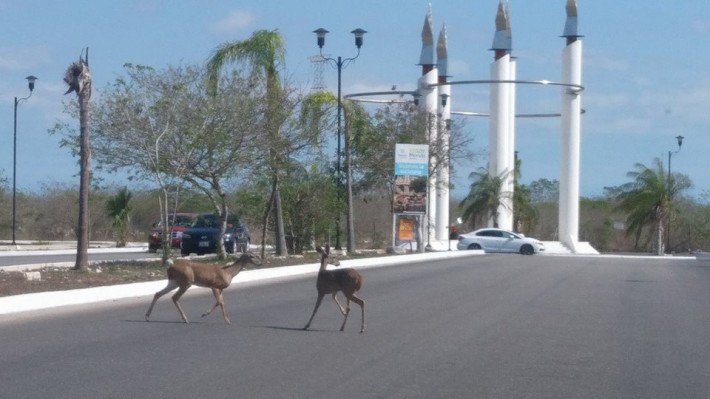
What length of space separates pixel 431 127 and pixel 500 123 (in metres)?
11.3

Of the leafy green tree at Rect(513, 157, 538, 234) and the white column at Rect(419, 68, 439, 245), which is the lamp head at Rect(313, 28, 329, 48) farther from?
the leafy green tree at Rect(513, 157, 538, 234)

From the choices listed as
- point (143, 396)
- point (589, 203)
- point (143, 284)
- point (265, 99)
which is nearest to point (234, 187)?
point (265, 99)

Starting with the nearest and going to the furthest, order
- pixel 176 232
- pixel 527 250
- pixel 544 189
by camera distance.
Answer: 1. pixel 176 232
2. pixel 527 250
3. pixel 544 189

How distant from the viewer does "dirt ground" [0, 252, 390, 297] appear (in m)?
22.2

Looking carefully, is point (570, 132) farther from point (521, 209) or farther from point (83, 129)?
point (83, 129)

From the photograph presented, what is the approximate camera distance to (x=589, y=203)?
96.8 meters

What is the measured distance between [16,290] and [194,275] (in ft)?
21.8

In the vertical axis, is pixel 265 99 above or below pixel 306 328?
above

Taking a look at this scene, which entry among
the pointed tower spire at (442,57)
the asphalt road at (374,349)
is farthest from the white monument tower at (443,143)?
the asphalt road at (374,349)

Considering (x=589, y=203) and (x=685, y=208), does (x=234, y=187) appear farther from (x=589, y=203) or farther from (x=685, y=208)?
(x=589, y=203)

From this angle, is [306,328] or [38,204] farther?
[38,204]

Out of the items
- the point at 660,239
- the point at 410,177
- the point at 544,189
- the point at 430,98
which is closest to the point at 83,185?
the point at 410,177

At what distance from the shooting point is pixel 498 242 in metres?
58.1

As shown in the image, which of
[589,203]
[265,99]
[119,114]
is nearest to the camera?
[119,114]
